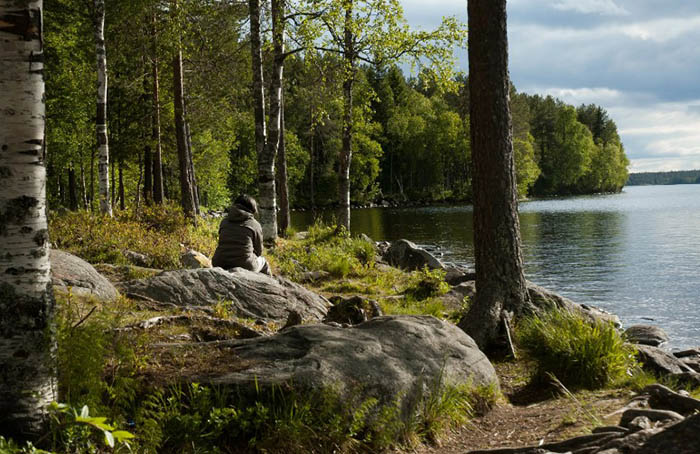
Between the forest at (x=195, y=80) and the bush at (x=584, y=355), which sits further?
the forest at (x=195, y=80)

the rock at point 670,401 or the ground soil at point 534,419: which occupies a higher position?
the rock at point 670,401

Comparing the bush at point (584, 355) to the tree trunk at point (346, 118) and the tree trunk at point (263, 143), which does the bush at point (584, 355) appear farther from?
the tree trunk at point (346, 118)

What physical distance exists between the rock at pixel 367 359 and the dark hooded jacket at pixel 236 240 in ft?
14.9

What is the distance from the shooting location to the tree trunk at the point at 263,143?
1611cm

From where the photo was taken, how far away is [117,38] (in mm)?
22656

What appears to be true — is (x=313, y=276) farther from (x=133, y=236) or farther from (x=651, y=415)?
(x=651, y=415)

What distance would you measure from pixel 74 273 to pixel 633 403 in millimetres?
7021

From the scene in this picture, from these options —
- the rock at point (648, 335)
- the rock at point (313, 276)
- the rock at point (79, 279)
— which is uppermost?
the rock at point (79, 279)

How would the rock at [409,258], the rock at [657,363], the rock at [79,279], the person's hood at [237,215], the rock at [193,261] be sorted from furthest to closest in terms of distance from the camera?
the rock at [409,258] < the rock at [193,261] < the person's hood at [237,215] < the rock at [79,279] < the rock at [657,363]

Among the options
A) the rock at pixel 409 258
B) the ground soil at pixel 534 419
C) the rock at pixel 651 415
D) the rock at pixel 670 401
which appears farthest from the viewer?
the rock at pixel 409 258

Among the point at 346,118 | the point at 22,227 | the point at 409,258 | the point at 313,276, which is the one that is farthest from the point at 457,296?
the point at 346,118

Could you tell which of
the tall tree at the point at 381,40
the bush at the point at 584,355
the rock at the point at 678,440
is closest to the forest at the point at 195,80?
the tall tree at the point at 381,40

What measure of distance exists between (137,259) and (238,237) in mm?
3840

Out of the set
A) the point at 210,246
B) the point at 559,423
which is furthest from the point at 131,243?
the point at 559,423
